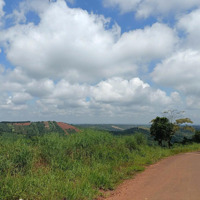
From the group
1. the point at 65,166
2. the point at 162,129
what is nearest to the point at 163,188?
the point at 65,166

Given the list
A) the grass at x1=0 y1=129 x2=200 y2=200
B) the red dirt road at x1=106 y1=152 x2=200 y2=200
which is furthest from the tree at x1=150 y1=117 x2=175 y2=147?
the red dirt road at x1=106 y1=152 x2=200 y2=200

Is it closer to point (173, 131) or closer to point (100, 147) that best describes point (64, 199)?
point (100, 147)

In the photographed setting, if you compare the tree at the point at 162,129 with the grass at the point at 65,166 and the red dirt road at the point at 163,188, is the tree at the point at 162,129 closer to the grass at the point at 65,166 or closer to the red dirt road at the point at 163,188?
the grass at the point at 65,166

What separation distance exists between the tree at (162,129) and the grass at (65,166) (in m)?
12.5

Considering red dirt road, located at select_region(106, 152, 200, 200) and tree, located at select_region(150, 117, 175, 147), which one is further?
tree, located at select_region(150, 117, 175, 147)

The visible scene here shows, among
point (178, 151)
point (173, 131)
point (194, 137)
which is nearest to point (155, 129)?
point (173, 131)

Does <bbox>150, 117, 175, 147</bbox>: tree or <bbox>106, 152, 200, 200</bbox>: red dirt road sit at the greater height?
<bbox>150, 117, 175, 147</bbox>: tree

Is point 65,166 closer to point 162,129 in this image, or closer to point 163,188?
point 163,188

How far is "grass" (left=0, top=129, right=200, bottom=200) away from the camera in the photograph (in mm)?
4672

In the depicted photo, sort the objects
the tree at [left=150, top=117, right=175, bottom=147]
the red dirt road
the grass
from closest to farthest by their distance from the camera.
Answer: the red dirt road < the grass < the tree at [left=150, top=117, right=175, bottom=147]

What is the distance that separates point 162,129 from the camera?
24.0m

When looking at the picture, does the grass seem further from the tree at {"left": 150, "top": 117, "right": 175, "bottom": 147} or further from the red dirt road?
the tree at {"left": 150, "top": 117, "right": 175, "bottom": 147}

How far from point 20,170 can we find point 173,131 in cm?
2096

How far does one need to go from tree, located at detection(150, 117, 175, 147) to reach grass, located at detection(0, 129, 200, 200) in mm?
12502
